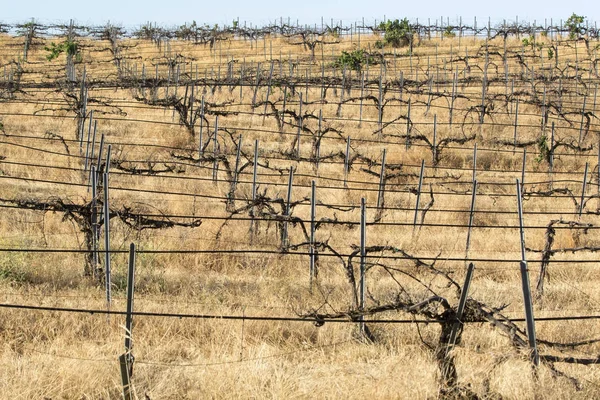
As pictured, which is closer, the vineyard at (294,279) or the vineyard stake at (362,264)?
the vineyard at (294,279)

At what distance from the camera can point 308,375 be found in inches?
197

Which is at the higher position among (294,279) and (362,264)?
(362,264)

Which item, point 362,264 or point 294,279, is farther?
point 294,279

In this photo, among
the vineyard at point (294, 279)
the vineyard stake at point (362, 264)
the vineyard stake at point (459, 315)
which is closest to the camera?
the vineyard stake at point (459, 315)

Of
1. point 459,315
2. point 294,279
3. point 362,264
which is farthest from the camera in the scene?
point 294,279

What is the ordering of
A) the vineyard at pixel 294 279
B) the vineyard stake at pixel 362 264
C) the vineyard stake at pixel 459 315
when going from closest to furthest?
the vineyard stake at pixel 459 315
the vineyard at pixel 294 279
the vineyard stake at pixel 362 264

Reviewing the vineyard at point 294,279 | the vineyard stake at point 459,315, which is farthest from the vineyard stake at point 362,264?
the vineyard stake at point 459,315

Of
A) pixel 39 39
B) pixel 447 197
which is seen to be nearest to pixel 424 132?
pixel 447 197

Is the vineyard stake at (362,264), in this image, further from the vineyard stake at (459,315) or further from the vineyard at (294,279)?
the vineyard stake at (459,315)

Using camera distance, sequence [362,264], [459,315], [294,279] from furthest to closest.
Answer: [294,279], [362,264], [459,315]

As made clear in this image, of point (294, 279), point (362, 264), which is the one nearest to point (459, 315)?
point (362, 264)

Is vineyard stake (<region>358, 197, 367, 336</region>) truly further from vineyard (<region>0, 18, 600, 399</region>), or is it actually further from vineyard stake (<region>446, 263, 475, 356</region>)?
vineyard stake (<region>446, 263, 475, 356</region>)

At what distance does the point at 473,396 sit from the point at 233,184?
8.38m

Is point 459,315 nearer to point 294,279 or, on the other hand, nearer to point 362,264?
point 362,264
